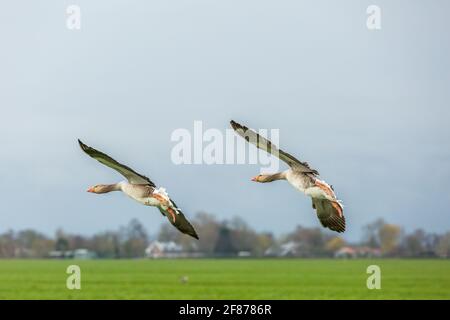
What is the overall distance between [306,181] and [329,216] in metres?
1.06

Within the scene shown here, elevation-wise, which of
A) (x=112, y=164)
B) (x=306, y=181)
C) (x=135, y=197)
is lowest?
(x=135, y=197)

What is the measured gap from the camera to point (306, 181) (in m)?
17.1

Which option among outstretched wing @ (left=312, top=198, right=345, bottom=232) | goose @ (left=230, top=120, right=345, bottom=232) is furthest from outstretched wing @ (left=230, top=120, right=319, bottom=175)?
outstretched wing @ (left=312, top=198, right=345, bottom=232)

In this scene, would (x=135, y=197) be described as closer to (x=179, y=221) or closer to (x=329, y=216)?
(x=179, y=221)

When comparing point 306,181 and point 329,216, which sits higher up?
point 306,181

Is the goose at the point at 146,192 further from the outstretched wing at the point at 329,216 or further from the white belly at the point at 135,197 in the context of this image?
the outstretched wing at the point at 329,216

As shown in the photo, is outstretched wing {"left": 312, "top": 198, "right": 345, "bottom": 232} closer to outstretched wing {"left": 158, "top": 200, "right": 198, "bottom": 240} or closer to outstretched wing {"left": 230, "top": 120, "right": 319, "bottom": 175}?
outstretched wing {"left": 230, "top": 120, "right": 319, "bottom": 175}

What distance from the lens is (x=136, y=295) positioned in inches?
2482

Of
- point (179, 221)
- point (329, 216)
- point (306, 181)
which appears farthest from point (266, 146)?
point (329, 216)

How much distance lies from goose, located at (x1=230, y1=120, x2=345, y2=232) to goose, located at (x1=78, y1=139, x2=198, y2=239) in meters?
1.64

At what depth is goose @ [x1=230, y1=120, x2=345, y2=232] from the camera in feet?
54.3

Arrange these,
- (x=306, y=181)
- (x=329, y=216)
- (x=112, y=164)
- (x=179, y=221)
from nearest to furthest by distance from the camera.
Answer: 1. (x=112, y=164)
2. (x=306, y=181)
3. (x=179, y=221)
4. (x=329, y=216)
